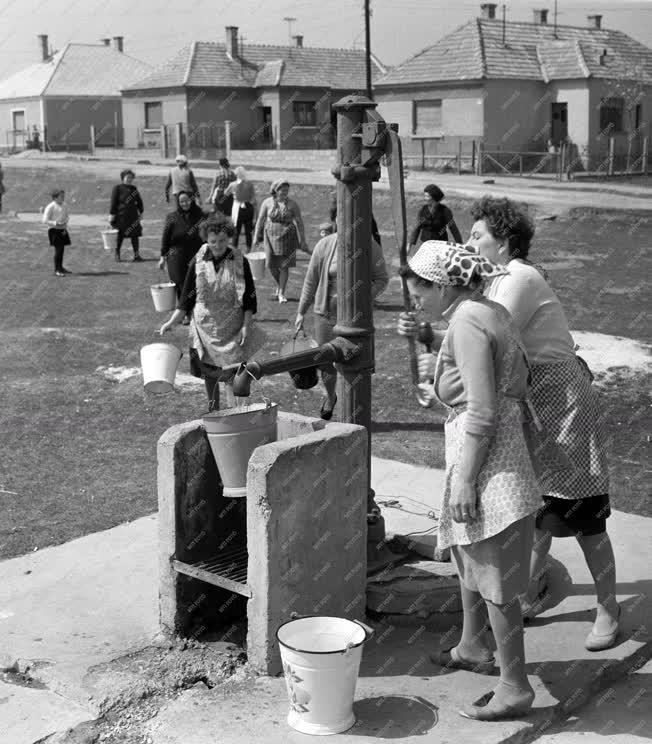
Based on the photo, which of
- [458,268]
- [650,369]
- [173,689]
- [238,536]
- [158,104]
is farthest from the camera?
[158,104]

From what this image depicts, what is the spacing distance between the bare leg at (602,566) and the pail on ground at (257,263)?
34.7 feet

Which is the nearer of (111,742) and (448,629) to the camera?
(111,742)

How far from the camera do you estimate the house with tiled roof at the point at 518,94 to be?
39281mm

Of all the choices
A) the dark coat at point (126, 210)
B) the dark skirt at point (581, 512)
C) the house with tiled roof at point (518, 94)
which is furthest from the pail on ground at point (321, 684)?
the house with tiled roof at point (518, 94)

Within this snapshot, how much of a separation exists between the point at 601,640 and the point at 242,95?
158 feet

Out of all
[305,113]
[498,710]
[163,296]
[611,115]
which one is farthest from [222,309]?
[305,113]

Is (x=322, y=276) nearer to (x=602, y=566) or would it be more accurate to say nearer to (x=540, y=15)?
(x=602, y=566)

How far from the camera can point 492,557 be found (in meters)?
3.99

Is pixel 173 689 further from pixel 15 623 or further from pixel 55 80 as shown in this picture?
pixel 55 80

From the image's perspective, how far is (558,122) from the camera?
40.6 metres

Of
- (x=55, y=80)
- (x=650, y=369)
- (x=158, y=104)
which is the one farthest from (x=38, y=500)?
(x=55, y=80)

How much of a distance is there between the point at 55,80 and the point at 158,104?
11955 mm

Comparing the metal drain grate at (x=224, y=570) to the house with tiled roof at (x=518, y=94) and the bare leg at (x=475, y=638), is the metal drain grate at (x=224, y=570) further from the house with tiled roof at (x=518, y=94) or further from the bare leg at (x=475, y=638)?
the house with tiled roof at (x=518, y=94)

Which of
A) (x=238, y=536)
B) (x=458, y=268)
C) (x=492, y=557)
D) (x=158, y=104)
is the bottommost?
(x=238, y=536)
